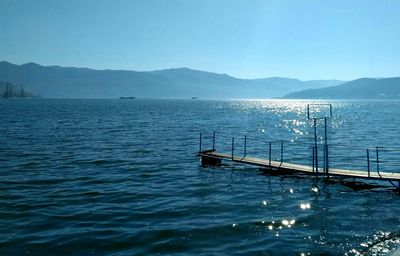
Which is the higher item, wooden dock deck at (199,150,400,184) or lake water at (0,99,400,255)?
wooden dock deck at (199,150,400,184)

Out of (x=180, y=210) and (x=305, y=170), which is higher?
(x=305, y=170)

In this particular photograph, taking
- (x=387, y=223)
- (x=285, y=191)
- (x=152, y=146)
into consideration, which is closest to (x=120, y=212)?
(x=285, y=191)

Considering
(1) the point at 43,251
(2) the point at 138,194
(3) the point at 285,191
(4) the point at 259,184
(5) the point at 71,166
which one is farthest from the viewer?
(5) the point at 71,166

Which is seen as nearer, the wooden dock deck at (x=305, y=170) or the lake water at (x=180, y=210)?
the lake water at (x=180, y=210)

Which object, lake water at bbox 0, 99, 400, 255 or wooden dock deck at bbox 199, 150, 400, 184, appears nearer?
lake water at bbox 0, 99, 400, 255

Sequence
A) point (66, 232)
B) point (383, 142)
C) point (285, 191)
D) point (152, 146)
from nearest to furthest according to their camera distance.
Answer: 1. point (66, 232)
2. point (285, 191)
3. point (152, 146)
4. point (383, 142)

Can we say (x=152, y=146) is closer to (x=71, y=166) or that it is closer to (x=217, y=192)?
(x=71, y=166)

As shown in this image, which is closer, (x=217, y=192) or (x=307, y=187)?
(x=217, y=192)

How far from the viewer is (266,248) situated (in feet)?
49.4

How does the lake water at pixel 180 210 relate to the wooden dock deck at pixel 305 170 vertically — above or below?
below

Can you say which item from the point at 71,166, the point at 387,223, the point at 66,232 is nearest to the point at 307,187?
the point at 387,223

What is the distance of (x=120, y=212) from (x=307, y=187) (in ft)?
44.0

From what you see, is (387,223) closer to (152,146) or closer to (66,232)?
(66,232)

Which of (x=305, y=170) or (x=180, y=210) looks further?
(x=305, y=170)
